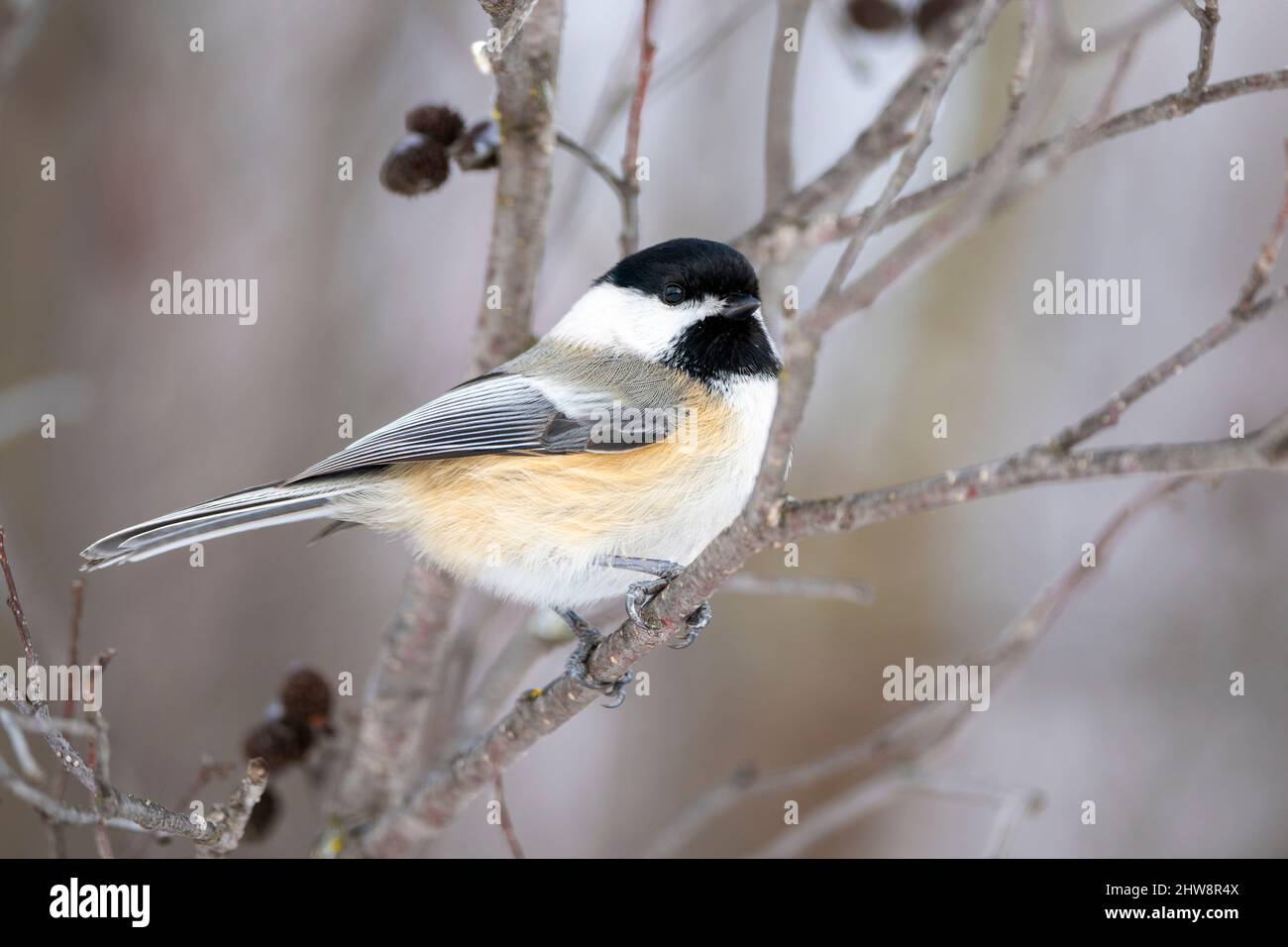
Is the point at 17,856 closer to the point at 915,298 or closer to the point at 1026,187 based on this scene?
the point at 1026,187

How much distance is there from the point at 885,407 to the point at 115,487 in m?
2.84

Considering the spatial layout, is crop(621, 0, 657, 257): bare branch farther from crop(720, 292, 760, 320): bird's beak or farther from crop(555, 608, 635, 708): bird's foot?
crop(555, 608, 635, 708): bird's foot

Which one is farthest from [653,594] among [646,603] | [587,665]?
[587,665]

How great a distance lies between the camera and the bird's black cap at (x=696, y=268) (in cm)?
233

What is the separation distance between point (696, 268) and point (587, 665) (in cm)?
89

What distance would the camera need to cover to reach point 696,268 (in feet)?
7.73

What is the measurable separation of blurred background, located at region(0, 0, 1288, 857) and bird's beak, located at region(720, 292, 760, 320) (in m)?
1.03

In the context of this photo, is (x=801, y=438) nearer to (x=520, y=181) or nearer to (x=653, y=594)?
(x=520, y=181)

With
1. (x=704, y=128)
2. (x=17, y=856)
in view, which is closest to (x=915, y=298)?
(x=704, y=128)

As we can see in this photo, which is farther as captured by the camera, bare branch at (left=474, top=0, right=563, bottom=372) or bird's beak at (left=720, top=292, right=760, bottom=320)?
bird's beak at (left=720, top=292, right=760, bottom=320)

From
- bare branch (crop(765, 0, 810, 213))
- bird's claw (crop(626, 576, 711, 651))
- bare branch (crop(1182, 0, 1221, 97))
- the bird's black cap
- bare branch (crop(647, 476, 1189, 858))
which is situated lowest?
bare branch (crop(647, 476, 1189, 858))

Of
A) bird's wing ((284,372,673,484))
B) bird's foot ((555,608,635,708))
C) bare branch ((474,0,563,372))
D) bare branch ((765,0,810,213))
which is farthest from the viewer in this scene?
bare branch ((765,0,810,213))

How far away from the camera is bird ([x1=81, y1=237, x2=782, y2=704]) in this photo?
217cm

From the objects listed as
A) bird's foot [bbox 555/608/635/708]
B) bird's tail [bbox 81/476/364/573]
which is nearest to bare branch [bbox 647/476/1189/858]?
bird's foot [bbox 555/608/635/708]
